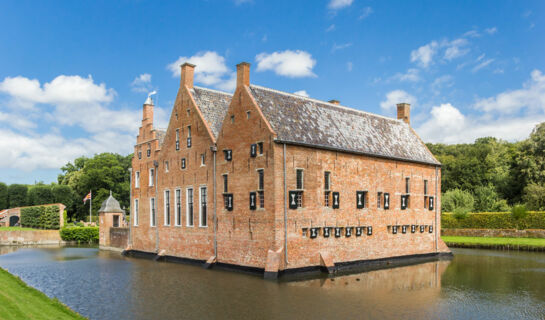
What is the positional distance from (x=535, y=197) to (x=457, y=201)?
8.24m

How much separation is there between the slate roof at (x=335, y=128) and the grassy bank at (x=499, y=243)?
11014 millimetres

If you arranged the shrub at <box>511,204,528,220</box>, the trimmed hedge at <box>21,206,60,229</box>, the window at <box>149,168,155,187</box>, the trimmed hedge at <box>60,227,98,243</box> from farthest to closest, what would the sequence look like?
the trimmed hedge at <box>21,206,60,229</box> < the trimmed hedge at <box>60,227,98,243</box> < the shrub at <box>511,204,528,220</box> < the window at <box>149,168,155,187</box>

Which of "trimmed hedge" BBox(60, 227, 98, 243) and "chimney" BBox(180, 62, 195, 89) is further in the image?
"trimmed hedge" BBox(60, 227, 98, 243)

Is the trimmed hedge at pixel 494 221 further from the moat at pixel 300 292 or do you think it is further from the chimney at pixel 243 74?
the chimney at pixel 243 74

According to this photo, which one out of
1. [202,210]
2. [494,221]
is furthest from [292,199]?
[494,221]

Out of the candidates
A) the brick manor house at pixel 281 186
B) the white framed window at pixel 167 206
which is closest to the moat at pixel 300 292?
the brick manor house at pixel 281 186

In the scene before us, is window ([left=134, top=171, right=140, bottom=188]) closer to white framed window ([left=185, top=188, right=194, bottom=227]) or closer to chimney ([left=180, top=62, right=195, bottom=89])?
white framed window ([left=185, top=188, right=194, bottom=227])

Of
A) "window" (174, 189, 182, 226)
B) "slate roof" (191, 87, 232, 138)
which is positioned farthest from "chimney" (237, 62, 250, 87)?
"window" (174, 189, 182, 226)

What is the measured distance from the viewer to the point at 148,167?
3666cm

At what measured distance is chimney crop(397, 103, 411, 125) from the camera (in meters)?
37.5

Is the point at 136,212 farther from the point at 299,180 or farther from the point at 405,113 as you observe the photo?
the point at 405,113

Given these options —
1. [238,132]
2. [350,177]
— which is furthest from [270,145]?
[350,177]

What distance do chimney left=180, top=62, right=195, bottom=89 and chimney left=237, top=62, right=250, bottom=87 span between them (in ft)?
20.5

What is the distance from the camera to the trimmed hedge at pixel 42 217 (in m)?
57.1
